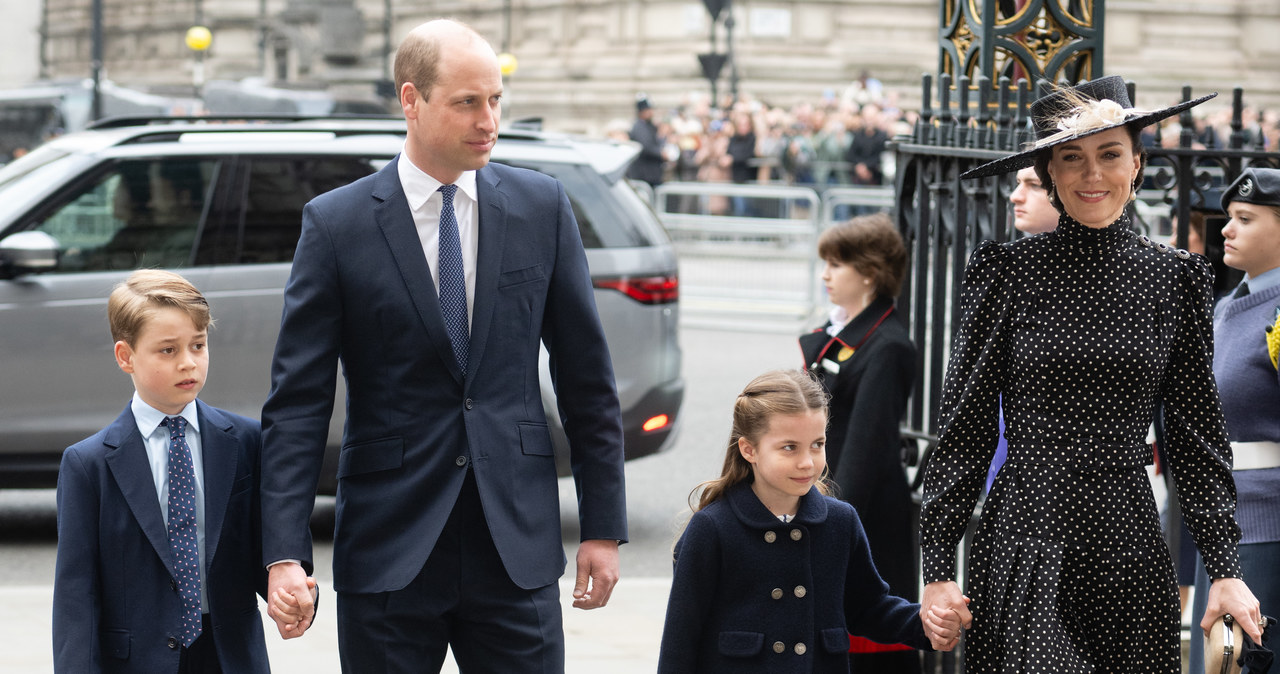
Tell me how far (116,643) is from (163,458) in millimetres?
401

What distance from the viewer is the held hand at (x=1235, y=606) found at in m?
3.38

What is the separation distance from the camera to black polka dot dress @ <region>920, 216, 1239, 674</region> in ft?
10.9

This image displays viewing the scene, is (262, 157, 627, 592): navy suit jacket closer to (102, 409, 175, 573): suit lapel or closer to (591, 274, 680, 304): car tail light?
(102, 409, 175, 573): suit lapel

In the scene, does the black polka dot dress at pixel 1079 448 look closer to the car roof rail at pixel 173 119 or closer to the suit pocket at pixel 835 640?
the suit pocket at pixel 835 640

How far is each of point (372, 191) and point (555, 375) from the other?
1.83ft

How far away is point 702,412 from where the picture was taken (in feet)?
37.5

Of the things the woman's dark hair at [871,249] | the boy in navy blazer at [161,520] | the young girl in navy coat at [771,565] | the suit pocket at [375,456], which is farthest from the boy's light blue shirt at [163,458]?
the woman's dark hair at [871,249]

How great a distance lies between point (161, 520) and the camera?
354 centimetres

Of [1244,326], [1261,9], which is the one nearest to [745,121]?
[1261,9]

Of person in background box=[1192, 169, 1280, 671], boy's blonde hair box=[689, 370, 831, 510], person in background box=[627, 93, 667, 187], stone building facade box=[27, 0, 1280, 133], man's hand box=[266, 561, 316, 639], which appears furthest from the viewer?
stone building facade box=[27, 0, 1280, 133]

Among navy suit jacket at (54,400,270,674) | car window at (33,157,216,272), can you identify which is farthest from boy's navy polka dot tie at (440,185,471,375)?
car window at (33,157,216,272)

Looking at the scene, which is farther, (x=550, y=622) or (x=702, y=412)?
(x=702, y=412)

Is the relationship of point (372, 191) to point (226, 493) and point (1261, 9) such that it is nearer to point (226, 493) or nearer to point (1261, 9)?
point (226, 493)

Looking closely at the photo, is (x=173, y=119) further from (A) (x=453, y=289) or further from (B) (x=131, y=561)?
(A) (x=453, y=289)
